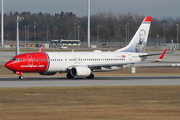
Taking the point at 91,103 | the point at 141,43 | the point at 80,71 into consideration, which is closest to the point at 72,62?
the point at 80,71

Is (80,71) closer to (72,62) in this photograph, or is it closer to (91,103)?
(72,62)

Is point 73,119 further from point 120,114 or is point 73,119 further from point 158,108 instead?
point 158,108

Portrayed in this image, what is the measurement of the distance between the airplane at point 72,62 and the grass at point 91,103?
972cm

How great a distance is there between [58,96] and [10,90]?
6046mm

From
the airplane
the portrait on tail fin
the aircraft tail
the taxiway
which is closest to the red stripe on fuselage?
the airplane

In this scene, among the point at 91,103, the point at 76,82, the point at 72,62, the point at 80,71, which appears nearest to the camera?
the point at 91,103

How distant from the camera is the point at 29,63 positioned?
132 ft

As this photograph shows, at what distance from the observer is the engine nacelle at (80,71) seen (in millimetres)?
40781

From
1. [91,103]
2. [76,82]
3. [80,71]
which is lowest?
[91,103]

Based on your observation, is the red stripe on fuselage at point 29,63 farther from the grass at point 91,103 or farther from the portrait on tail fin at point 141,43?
the portrait on tail fin at point 141,43

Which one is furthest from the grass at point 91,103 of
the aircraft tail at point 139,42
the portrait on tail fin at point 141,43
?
the portrait on tail fin at point 141,43

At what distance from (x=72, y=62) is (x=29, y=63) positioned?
577 centimetres

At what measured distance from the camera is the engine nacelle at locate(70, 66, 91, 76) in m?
40.8

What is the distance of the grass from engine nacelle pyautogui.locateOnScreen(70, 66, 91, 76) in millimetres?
9391
